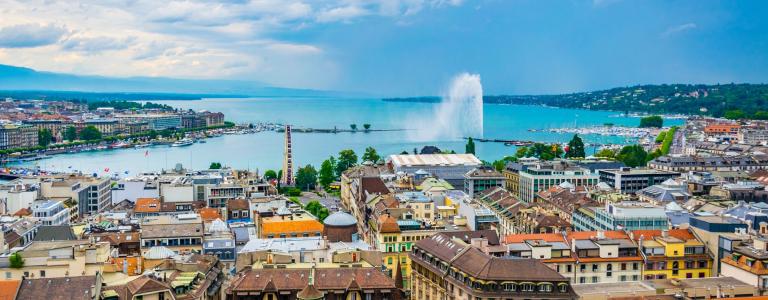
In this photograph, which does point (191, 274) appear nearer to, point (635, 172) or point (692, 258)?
point (692, 258)

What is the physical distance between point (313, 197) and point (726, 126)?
280ft

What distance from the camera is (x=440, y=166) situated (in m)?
66.9

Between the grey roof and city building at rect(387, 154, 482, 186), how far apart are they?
32523 mm

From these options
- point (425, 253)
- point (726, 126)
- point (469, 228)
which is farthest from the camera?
point (726, 126)

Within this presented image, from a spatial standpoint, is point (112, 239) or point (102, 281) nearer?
point (102, 281)

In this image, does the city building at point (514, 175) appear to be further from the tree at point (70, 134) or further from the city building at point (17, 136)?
the tree at point (70, 134)

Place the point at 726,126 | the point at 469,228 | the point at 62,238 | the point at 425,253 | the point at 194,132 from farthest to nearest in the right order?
the point at 194,132 → the point at 726,126 → the point at 469,228 → the point at 62,238 → the point at 425,253

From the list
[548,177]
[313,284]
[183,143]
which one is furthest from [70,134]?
[313,284]

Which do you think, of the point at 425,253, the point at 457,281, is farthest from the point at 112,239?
the point at 457,281

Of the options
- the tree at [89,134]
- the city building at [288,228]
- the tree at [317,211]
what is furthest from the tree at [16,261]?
the tree at [89,134]

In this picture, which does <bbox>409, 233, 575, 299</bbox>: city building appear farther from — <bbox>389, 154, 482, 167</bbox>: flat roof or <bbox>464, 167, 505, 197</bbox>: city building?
<bbox>389, 154, 482, 167</bbox>: flat roof

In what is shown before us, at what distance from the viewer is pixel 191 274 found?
92.1 ft

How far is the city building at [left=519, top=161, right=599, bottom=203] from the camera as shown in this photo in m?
59.9

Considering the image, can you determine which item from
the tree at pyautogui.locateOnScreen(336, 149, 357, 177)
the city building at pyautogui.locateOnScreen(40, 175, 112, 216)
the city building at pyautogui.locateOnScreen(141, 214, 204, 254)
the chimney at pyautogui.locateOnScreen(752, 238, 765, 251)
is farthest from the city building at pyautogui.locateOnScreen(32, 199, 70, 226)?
the tree at pyautogui.locateOnScreen(336, 149, 357, 177)
